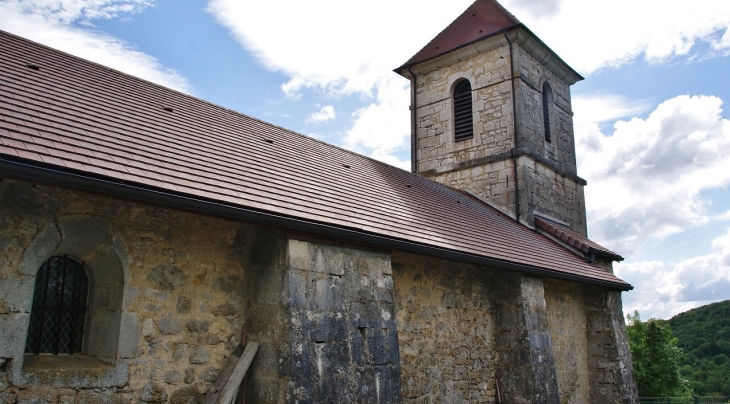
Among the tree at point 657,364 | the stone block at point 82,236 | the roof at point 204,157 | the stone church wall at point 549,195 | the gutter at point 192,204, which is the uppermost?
the stone church wall at point 549,195

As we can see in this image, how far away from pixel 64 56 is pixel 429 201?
5889 mm

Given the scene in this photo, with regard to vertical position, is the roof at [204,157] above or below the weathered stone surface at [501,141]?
below

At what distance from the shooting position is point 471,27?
14.2 metres

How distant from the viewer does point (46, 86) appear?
19.7 feet

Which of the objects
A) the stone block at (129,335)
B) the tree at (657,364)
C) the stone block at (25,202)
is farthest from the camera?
the tree at (657,364)

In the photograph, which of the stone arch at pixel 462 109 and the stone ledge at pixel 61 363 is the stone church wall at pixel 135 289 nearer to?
the stone ledge at pixel 61 363

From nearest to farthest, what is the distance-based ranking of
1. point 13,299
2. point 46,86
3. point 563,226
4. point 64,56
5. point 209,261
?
point 13,299 < point 209,261 < point 46,86 < point 64,56 < point 563,226

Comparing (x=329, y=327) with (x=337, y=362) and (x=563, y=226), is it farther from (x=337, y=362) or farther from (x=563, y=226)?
(x=563, y=226)

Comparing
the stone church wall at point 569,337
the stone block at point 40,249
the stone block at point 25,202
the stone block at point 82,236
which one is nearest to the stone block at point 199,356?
the stone block at point 82,236

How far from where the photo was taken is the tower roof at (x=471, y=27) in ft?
44.5

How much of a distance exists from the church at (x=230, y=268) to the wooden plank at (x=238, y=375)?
10cm

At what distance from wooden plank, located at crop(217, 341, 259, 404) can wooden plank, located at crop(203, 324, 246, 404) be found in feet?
0.18

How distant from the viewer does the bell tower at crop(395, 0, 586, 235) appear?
41.9 feet

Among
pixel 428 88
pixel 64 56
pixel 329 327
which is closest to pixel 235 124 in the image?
pixel 64 56
